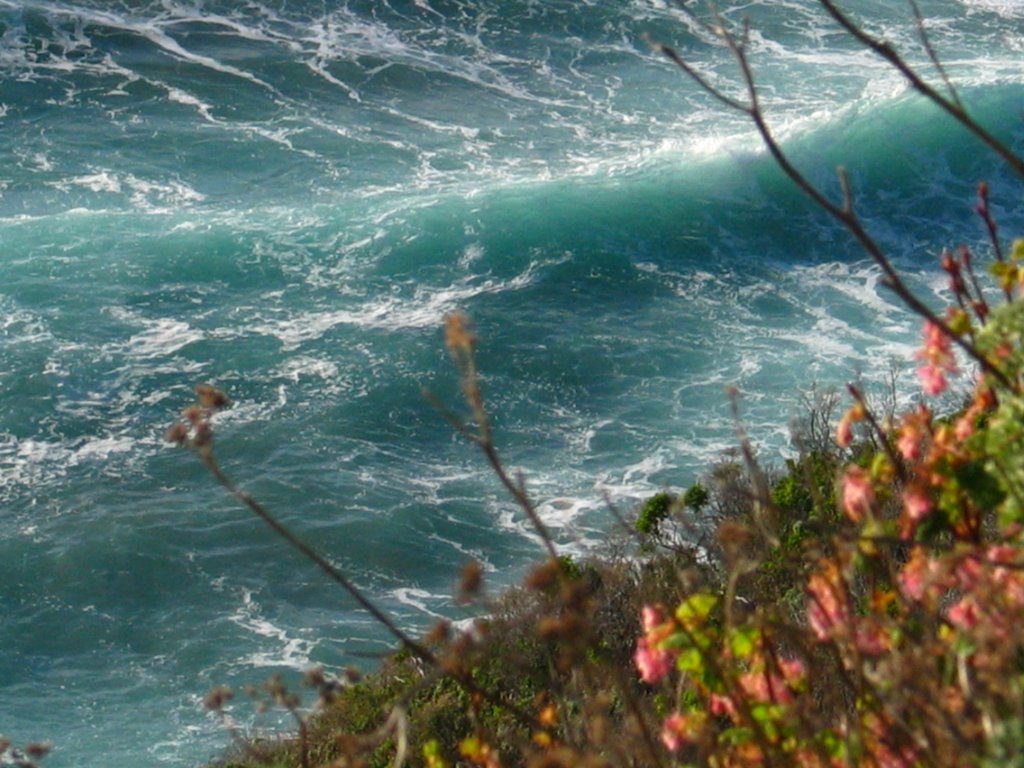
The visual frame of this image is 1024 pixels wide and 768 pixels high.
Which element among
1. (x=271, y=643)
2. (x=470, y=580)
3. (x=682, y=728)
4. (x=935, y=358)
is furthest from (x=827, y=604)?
(x=271, y=643)

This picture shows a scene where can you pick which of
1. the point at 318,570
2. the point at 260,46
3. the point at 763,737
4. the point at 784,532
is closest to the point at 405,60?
the point at 260,46

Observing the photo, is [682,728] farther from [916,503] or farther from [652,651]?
[916,503]

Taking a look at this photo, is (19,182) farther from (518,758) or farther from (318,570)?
(518,758)

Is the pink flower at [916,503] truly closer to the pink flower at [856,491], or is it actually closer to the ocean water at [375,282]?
the pink flower at [856,491]

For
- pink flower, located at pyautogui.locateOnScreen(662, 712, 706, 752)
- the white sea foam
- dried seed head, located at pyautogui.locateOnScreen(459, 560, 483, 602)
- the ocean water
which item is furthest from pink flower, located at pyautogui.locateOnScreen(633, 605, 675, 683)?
the white sea foam

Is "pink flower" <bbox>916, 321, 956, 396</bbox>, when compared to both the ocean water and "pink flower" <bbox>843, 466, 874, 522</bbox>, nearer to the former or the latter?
"pink flower" <bbox>843, 466, 874, 522</bbox>

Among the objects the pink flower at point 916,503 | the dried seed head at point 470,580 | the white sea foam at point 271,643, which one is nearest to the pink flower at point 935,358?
the pink flower at point 916,503
